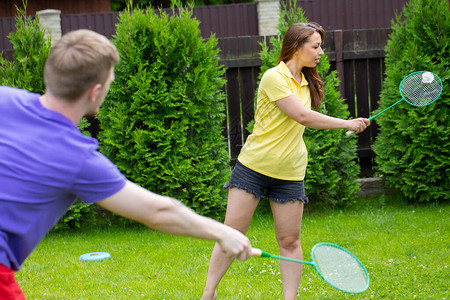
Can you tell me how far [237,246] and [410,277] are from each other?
284cm

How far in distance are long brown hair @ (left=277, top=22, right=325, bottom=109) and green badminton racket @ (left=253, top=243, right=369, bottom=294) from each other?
1.29m

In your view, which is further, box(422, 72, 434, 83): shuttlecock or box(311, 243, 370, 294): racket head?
box(422, 72, 434, 83): shuttlecock

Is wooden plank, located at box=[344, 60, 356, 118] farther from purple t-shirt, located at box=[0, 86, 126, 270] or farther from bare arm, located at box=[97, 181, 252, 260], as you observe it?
purple t-shirt, located at box=[0, 86, 126, 270]

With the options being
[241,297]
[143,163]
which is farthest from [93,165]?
[143,163]

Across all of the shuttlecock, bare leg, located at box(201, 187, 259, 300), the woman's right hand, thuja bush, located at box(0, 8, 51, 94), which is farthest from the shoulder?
thuja bush, located at box(0, 8, 51, 94)

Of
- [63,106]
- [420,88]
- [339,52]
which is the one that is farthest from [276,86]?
[339,52]

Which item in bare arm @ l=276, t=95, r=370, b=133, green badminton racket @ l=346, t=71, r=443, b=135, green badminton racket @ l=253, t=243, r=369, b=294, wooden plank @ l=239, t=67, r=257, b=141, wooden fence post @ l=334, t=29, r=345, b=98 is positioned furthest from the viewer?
wooden plank @ l=239, t=67, r=257, b=141

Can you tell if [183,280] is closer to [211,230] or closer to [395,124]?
[211,230]

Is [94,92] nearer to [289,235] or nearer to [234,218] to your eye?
[234,218]

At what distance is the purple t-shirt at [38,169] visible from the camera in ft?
6.05

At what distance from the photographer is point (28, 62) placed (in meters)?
6.22

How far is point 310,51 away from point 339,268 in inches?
60.9

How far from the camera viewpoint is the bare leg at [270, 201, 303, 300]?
3758mm

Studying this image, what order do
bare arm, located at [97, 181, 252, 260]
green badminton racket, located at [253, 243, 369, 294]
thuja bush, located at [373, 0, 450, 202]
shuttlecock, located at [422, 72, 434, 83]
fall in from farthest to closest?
1. thuja bush, located at [373, 0, 450, 202]
2. shuttlecock, located at [422, 72, 434, 83]
3. green badminton racket, located at [253, 243, 369, 294]
4. bare arm, located at [97, 181, 252, 260]
